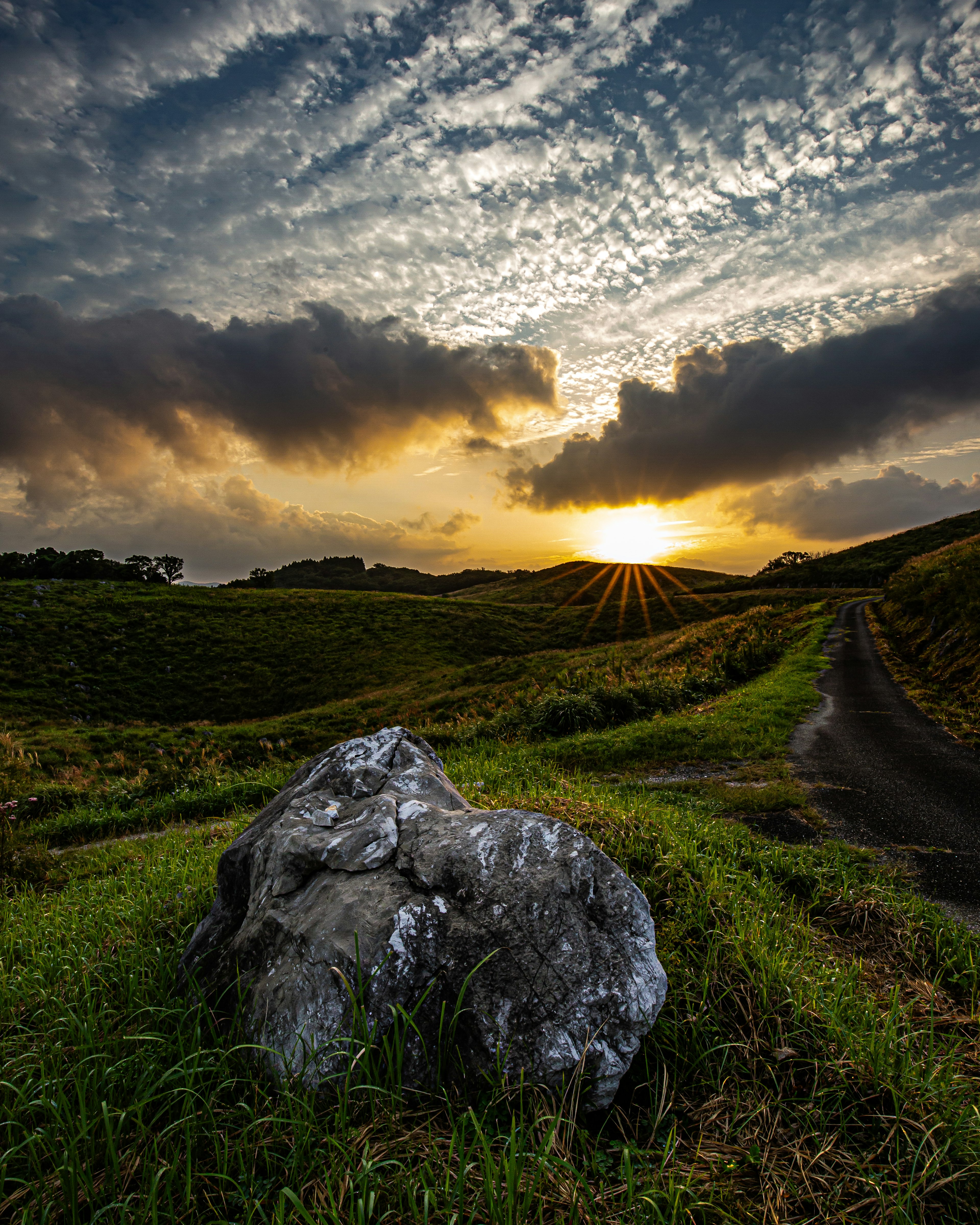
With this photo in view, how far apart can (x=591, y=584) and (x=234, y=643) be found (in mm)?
73322

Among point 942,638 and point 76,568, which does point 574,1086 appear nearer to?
point 942,638

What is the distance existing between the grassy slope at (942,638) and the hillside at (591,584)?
45455 millimetres

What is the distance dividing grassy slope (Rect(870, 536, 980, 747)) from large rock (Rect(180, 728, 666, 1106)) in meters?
12.4

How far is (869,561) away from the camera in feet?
309

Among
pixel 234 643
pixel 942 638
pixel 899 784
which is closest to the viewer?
pixel 899 784

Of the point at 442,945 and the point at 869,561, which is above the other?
the point at 869,561

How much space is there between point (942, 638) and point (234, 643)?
151ft

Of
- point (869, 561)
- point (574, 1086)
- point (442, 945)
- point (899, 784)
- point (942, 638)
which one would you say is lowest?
point (899, 784)

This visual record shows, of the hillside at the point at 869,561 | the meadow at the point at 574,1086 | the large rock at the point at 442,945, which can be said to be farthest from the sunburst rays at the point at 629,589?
the large rock at the point at 442,945

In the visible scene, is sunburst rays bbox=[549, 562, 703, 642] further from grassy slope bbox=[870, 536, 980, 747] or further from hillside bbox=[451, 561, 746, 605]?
grassy slope bbox=[870, 536, 980, 747]

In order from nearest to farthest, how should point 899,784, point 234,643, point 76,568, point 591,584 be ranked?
point 899,784 → point 234,643 → point 76,568 → point 591,584

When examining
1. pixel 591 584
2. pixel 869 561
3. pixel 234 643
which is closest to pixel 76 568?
pixel 234 643

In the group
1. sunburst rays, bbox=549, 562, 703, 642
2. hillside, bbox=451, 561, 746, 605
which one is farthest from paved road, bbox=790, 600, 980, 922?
hillside, bbox=451, 561, 746, 605

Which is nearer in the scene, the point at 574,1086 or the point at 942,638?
the point at 574,1086
